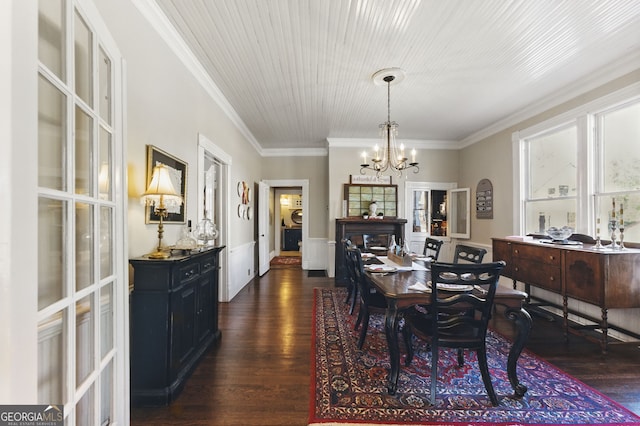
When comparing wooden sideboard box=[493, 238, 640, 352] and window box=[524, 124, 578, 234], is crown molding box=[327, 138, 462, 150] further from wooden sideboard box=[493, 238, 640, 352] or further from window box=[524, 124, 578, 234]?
wooden sideboard box=[493, 238, 640, 352]

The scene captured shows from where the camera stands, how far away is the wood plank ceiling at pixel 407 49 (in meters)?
2.15

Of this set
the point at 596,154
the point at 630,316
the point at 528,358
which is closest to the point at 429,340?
the point at 528,358

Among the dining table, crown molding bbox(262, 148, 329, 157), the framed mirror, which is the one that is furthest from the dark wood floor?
the framed mirror

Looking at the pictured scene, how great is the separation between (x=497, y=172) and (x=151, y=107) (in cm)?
515

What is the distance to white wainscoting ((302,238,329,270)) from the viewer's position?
638 cm

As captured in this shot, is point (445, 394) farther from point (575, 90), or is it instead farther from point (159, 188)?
point (575, 90)

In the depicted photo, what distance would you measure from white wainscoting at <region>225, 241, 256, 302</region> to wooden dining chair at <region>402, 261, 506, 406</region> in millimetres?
2940

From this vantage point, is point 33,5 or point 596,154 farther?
point 596,154

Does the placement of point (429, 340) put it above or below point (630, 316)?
above

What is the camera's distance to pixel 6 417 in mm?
713

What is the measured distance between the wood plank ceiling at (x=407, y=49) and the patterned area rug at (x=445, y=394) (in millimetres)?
2901

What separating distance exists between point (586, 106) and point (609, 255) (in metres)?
1.86

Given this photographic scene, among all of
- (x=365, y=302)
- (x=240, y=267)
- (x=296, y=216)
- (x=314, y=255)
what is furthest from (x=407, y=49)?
(x=296, y=216)

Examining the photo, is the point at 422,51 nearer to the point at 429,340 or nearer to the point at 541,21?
the point at 541,21
